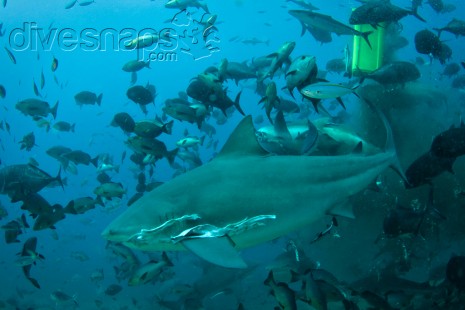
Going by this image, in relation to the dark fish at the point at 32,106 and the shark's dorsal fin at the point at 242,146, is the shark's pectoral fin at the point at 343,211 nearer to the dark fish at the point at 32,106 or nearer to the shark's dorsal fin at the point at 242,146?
the shark's dorsal fin at the point at 242,146

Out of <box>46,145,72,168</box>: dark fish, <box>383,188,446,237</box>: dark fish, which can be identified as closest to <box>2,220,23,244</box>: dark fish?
<box>46,145,72,168</box>: dark fish

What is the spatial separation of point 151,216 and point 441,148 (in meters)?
3.53

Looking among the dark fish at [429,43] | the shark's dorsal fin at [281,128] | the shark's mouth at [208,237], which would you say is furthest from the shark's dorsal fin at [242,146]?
the dark fish at [429,43]

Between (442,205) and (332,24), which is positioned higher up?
(332,24)

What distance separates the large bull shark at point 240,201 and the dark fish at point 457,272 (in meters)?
1.61

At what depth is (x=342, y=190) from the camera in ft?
12.6

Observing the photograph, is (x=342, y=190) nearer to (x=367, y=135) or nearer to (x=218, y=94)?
(x=218, y=94)

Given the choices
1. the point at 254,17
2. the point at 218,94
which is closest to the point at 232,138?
the point at 218,94

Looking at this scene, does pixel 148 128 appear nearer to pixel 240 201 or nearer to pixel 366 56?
pixel 240 201

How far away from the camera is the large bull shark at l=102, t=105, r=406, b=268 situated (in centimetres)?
303

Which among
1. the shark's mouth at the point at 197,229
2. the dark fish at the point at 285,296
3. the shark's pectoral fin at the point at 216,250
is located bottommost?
the dark fish at the point at 285,296

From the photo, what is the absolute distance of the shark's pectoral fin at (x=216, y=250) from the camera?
2500mm

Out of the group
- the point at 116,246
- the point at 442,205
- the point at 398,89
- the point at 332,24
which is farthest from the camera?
the point at 398,89

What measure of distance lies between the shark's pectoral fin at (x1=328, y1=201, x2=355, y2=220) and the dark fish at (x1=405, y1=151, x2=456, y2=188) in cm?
128
